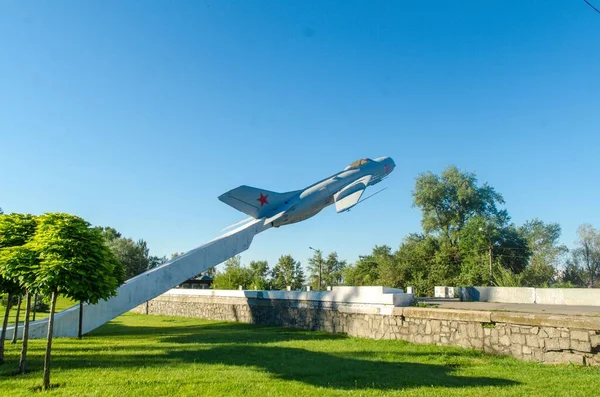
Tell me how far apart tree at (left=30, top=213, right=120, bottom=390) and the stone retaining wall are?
37.0 feet

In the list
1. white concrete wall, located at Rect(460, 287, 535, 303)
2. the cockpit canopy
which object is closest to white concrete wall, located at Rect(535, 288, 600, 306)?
white concrete wall, located at Rect(460, 287, 535, 303)

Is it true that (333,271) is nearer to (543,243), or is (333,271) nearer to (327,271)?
(327,271)

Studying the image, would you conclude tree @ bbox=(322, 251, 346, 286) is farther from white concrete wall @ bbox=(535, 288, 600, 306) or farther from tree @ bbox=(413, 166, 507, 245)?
white concrete wall @ bbox=(535, 288, 600, 306)

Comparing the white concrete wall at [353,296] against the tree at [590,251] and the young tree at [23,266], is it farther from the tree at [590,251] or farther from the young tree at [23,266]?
the tree at [590,251]

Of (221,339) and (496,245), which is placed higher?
(496,245)

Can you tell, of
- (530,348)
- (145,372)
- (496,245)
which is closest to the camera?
(145,372)

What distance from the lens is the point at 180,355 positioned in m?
14.1

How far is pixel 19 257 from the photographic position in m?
10.0

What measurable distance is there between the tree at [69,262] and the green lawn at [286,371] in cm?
207

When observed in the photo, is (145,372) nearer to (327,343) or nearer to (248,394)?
(248,394)

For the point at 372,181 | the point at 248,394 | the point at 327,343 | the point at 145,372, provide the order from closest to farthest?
the point at 248,394
the point at 145,372
the point at 327,343
the point at 372,181

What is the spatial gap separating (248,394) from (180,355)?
6027 mm

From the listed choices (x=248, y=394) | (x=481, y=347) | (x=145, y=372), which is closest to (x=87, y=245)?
(x=145, y=372)

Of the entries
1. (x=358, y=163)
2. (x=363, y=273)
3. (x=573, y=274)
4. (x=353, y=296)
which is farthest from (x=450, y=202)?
(x=353, y=296)
